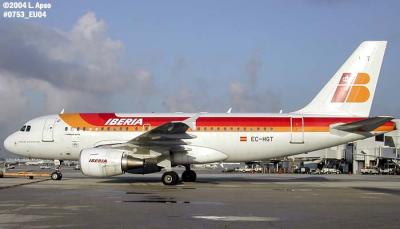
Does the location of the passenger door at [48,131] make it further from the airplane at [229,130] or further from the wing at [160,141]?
the wing at [160,141]

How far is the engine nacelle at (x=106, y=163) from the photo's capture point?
918 inches

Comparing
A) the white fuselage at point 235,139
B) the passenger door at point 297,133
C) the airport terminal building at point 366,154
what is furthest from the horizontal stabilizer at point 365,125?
the airport terminal building at point 366,154

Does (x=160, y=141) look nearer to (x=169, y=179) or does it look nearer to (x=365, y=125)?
(x=169, y=179)

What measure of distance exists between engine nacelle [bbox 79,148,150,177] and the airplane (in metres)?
1.23

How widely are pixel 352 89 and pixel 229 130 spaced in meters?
7.36

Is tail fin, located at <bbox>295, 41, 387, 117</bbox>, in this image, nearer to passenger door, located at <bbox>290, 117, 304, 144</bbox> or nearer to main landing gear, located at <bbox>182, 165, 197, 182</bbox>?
passenger door, located at <bbox>290, 117, 304, 144</bbox>

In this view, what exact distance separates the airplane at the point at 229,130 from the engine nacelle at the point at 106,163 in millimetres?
1230

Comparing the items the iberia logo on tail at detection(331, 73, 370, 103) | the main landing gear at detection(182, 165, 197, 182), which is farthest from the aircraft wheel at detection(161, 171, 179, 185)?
the iberia logo on tail at detection(331, 73, 370, 103)

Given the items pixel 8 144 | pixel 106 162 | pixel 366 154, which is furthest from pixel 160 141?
pixel 366 154

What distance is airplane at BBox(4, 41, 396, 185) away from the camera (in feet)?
83.3

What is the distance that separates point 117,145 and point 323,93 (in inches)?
474

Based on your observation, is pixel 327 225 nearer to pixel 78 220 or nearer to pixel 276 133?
pixel 78 220

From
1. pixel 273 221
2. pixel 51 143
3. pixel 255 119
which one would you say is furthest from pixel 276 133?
pixel 273 221

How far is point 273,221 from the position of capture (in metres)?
11.2
